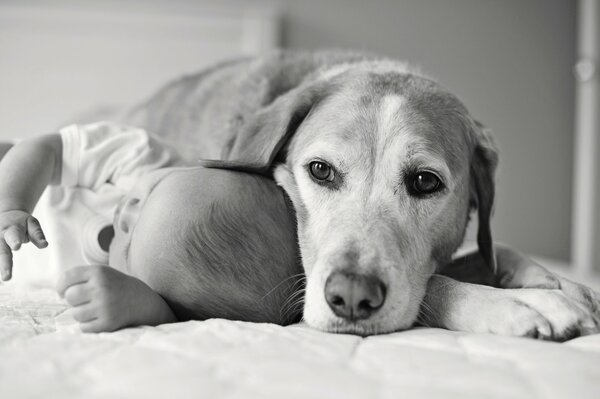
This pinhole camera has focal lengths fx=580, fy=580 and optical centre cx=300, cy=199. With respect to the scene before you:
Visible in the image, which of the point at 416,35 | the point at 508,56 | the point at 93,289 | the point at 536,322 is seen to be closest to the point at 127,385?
the point at 93,289

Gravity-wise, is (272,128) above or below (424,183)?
above

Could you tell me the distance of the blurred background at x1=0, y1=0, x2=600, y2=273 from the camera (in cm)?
389

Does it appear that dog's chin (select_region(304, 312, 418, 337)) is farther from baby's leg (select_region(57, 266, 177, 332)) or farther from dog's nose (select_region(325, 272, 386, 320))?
baby's leg (select_region(57, 266, 177, 332))

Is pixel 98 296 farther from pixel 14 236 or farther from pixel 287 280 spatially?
pixel 287 280

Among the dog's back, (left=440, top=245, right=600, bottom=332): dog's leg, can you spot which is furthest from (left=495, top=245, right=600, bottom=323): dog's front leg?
the dog's back

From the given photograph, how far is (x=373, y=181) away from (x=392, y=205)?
0.24 feet

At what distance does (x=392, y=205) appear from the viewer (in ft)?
4.35

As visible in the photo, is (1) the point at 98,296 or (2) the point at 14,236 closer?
(1) the point at 98,296

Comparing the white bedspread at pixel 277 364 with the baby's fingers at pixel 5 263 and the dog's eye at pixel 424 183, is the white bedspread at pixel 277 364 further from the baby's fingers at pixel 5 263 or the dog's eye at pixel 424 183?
the dog's eye at pixel 424 183

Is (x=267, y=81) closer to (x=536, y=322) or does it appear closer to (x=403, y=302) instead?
(x=403, y=302)

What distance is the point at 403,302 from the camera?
115 centimetres

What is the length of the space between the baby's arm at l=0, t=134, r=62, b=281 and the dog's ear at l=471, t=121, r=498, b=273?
1091mm

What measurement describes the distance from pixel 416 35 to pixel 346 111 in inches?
129

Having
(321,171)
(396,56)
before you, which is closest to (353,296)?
(321,171)
